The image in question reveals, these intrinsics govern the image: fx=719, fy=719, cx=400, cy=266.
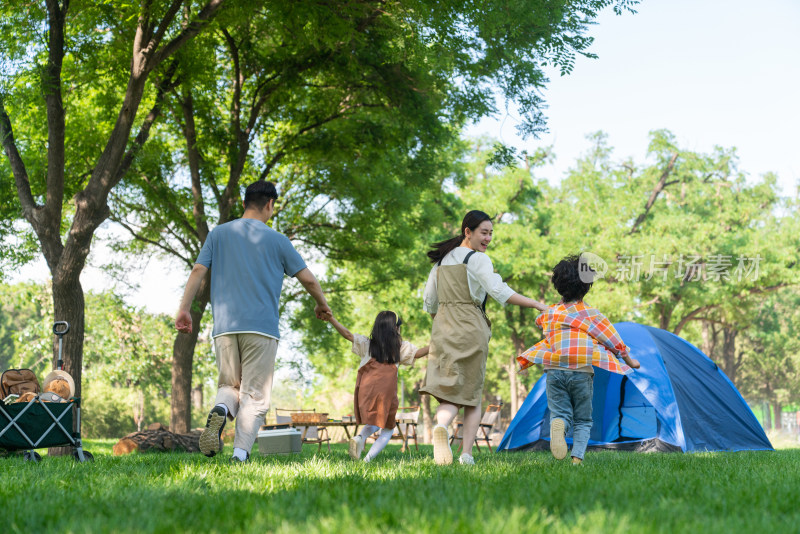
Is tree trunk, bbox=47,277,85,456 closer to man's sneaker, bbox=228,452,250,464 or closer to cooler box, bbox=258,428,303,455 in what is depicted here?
cooler box, bbox=258,428,303,455

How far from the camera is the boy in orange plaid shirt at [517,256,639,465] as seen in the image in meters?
5.87

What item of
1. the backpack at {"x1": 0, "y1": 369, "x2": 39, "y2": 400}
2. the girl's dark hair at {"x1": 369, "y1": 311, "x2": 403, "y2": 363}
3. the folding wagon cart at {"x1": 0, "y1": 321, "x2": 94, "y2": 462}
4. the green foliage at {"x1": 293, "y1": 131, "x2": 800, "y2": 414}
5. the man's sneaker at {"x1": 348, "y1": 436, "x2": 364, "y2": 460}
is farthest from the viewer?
the green foliage at {"x1": 293, "y1": 131, "x2": 800, "y2": 414}

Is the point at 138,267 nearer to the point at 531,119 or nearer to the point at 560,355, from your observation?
the point at 531,119

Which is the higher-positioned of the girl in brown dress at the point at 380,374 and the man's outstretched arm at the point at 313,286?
the man's outstretched arm at the point at 313,286

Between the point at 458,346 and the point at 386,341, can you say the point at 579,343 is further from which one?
the point at 386,341

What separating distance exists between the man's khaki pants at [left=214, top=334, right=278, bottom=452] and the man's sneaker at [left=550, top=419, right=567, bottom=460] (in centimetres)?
219

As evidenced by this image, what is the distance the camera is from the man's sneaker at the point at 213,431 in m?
5.16

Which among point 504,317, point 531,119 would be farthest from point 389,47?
point 504,317

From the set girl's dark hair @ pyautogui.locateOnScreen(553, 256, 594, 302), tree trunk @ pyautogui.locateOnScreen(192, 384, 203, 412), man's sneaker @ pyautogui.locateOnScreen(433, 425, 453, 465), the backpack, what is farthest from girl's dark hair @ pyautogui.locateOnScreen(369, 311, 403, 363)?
tree trunk @ pyautogui.locateOnScreen(192, 384, 203, 412)

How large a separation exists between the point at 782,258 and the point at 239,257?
83.6 feet

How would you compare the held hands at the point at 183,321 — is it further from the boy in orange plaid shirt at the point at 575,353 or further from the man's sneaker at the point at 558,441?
the man's sneaker at the point at 558,441

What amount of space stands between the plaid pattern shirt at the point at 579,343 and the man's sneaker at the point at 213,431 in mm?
2476

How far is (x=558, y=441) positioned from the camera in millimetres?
5453

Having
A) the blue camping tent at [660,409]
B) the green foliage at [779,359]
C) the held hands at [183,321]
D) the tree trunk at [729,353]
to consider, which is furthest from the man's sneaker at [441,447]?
the green foliage at [779,359]
